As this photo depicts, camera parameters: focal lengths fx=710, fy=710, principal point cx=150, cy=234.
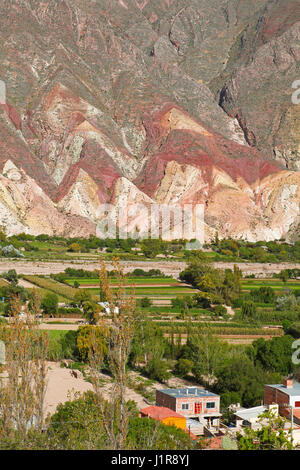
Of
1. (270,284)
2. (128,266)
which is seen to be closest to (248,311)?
(270,284)

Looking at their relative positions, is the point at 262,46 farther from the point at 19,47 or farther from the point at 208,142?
the point at 19,47

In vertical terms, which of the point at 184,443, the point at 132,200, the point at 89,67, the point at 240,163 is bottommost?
the point at 184,443

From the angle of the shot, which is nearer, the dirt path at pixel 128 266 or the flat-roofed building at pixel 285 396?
the flat-roofed building at pixel 285 396

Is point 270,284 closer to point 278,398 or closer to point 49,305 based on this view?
point 49,305

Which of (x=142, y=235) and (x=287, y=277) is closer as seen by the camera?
(x=287, y=277)

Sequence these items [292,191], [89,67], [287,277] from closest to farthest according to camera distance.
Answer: [287,277], [292,191], [89,67]

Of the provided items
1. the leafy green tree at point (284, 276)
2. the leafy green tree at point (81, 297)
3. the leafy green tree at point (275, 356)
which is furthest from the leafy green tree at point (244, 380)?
the leafy green tree at point (284, 276)

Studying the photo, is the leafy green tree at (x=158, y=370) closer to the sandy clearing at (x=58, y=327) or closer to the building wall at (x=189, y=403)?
the building wall at (x=189, y=403)

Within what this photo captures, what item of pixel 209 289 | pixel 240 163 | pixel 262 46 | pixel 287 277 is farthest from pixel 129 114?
pixel 209 289
